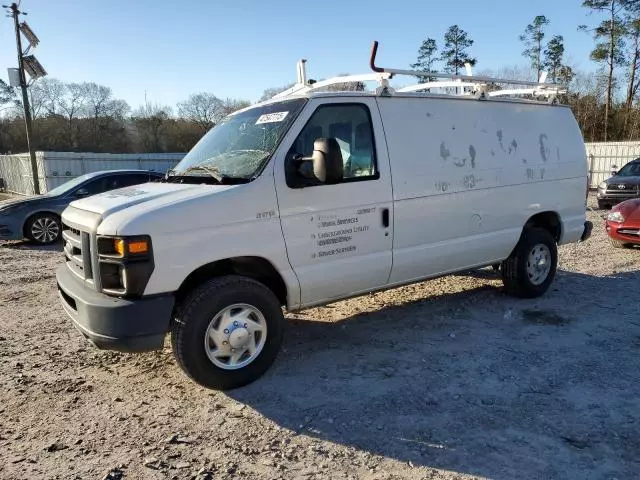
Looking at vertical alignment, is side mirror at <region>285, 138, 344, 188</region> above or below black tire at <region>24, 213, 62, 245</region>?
above

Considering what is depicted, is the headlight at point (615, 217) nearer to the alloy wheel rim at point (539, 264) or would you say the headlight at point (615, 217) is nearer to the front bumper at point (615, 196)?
the alloy wheel rim at point (539, 264)

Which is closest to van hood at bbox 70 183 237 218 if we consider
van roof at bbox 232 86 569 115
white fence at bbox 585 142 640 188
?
van roof at bbox 232 86 569 115

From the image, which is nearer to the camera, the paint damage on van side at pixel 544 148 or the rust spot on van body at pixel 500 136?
the rust spot on van body at pixel 500 136

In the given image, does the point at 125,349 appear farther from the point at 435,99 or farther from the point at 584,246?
the point at 584,246

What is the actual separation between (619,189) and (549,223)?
36.7ft

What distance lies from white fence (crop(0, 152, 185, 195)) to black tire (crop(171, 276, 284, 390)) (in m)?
17.5

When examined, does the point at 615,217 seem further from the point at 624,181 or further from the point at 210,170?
the point at 210,170

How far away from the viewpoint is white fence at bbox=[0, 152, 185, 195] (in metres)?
22.1

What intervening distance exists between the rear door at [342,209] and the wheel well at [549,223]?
2642mm

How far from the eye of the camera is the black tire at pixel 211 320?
12.0 ft

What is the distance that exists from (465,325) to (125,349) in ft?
11.5

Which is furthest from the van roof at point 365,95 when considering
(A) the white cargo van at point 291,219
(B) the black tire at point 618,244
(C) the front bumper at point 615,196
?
(C) the front bumper at point 615,196

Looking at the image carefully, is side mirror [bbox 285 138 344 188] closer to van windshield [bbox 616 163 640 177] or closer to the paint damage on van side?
the paint damage on van side

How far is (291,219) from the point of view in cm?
404
